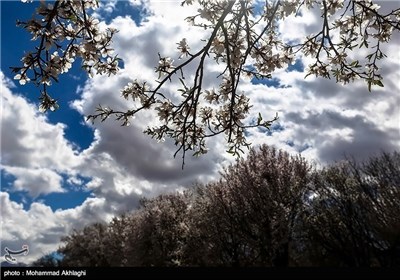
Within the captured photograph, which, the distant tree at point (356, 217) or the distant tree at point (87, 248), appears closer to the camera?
the distant tree at point (356, 217)

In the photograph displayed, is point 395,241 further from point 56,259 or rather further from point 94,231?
point 56,259

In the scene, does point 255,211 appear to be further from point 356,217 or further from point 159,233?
point 159,233

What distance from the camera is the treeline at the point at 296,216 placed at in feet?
89.9

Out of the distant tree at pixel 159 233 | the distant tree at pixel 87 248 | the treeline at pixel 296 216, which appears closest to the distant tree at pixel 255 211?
the treeline at pixel 296 216

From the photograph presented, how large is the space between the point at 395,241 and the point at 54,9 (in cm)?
2794

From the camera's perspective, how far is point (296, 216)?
28.9 metres

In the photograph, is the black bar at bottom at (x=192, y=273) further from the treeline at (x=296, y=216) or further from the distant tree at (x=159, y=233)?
the distant tree at (x=159, y=233)

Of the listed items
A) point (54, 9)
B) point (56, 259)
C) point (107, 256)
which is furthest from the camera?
point (56, 259)


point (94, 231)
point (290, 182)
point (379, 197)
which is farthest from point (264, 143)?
point (94, 231)

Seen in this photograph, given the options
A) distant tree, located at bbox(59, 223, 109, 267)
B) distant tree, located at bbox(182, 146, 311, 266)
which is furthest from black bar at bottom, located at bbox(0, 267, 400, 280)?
distant tree, located at bbox(59, 223, 109, 267)

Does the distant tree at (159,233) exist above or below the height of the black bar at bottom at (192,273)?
above

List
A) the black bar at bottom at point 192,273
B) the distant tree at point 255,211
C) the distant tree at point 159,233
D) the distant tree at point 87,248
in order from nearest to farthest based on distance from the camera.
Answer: the black bar at bottom at point 192,273, the distant tree at point 255,211, the distant tree at point 159,233, the distant tree at point 87,248

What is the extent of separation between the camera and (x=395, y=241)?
86.1ft

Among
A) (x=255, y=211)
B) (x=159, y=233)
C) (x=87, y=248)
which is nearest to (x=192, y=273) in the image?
(x=255, y=211)
